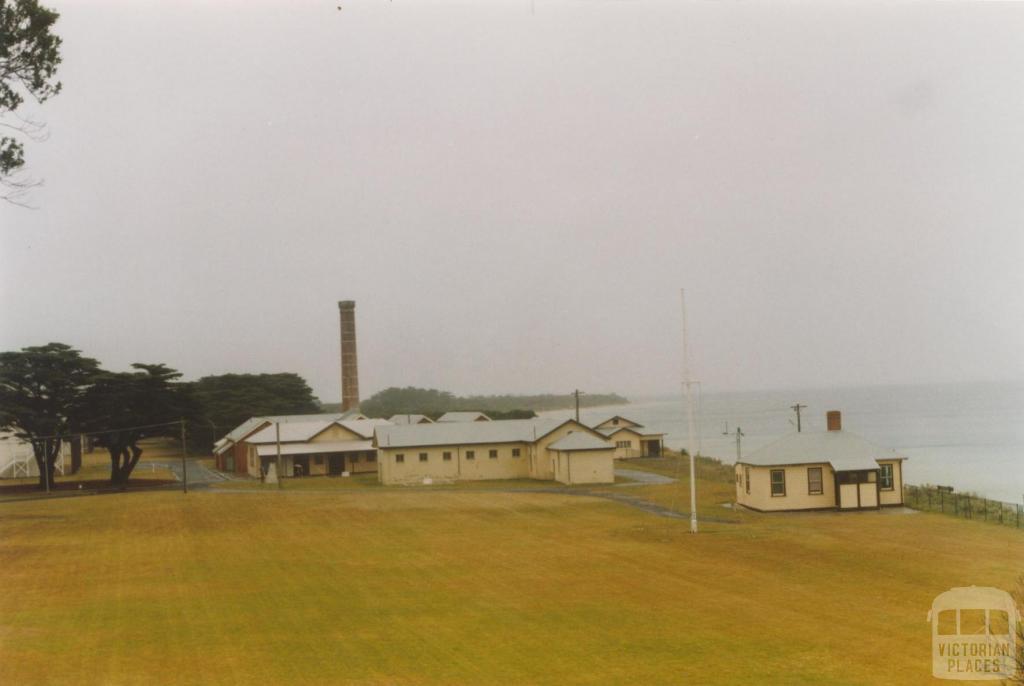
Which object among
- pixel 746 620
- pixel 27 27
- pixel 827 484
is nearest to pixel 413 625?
pixel 746 620

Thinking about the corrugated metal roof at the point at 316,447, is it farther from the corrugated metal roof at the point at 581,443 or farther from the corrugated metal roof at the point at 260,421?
the corrugated metal roof at the point at 581,443

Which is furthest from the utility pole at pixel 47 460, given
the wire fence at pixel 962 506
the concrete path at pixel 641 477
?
the wire fence at pixel 962 506

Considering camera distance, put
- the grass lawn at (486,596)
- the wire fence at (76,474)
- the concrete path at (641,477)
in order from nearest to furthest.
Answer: the grass lawn at (486,596) < the concrete path at (641,477) < the wire fence at (76,474)

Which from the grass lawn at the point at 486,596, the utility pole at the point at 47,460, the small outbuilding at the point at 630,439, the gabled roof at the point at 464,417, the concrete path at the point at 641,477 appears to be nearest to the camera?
the grass lawn at the point at 486,596

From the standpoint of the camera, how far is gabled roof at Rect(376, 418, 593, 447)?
62938 millimetres

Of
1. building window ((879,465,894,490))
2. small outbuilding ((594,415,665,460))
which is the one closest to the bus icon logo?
building window ((879,465,894,490))

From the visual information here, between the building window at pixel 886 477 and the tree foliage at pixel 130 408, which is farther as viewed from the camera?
the tree foliage at pixel 130 408

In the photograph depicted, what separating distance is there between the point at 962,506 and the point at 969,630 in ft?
90.9

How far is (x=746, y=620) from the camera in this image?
69.0 feet

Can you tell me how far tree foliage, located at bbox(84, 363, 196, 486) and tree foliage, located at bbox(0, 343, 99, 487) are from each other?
Answer: 0.96m

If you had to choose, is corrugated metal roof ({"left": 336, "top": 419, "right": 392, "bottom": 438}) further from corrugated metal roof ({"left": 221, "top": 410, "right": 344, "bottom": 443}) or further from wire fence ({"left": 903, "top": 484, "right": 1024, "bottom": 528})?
wire fence ({"left": 903, "top": 484, "right": 1024, "bottom": 528})

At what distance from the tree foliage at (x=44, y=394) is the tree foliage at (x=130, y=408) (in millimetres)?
961

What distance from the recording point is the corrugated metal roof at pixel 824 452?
140 feet

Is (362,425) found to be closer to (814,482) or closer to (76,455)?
(76,455)
